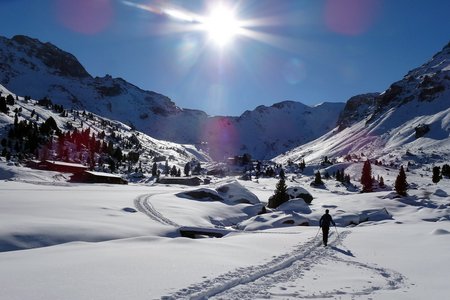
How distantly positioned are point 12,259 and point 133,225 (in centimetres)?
1888

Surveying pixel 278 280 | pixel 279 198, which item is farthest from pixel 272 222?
pixel 278 280

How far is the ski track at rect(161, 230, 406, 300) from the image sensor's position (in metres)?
11.8

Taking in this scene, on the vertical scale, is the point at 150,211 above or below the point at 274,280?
above

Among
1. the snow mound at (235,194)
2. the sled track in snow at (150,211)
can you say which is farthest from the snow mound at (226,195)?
the sled track in snow at (150,211)

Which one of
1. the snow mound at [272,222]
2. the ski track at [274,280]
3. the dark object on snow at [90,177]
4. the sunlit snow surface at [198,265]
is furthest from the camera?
the dark object on snow at [90,177]

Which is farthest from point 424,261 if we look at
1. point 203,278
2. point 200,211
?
point 200,211

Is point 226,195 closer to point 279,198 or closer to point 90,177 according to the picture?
point 279,198

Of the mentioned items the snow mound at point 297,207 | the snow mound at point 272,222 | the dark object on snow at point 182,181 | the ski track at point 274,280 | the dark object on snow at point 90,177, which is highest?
the dark object on snow at point 182,181

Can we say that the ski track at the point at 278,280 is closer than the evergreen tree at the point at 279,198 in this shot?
Yes

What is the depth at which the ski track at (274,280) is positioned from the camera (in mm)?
11781

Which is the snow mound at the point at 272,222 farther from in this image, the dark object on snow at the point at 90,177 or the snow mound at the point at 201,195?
the dark object on snow at the point at 90,177

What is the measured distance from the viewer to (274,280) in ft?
46.8

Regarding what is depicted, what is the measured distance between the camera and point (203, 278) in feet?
43.1

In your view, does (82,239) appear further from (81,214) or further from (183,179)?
(183,179)
